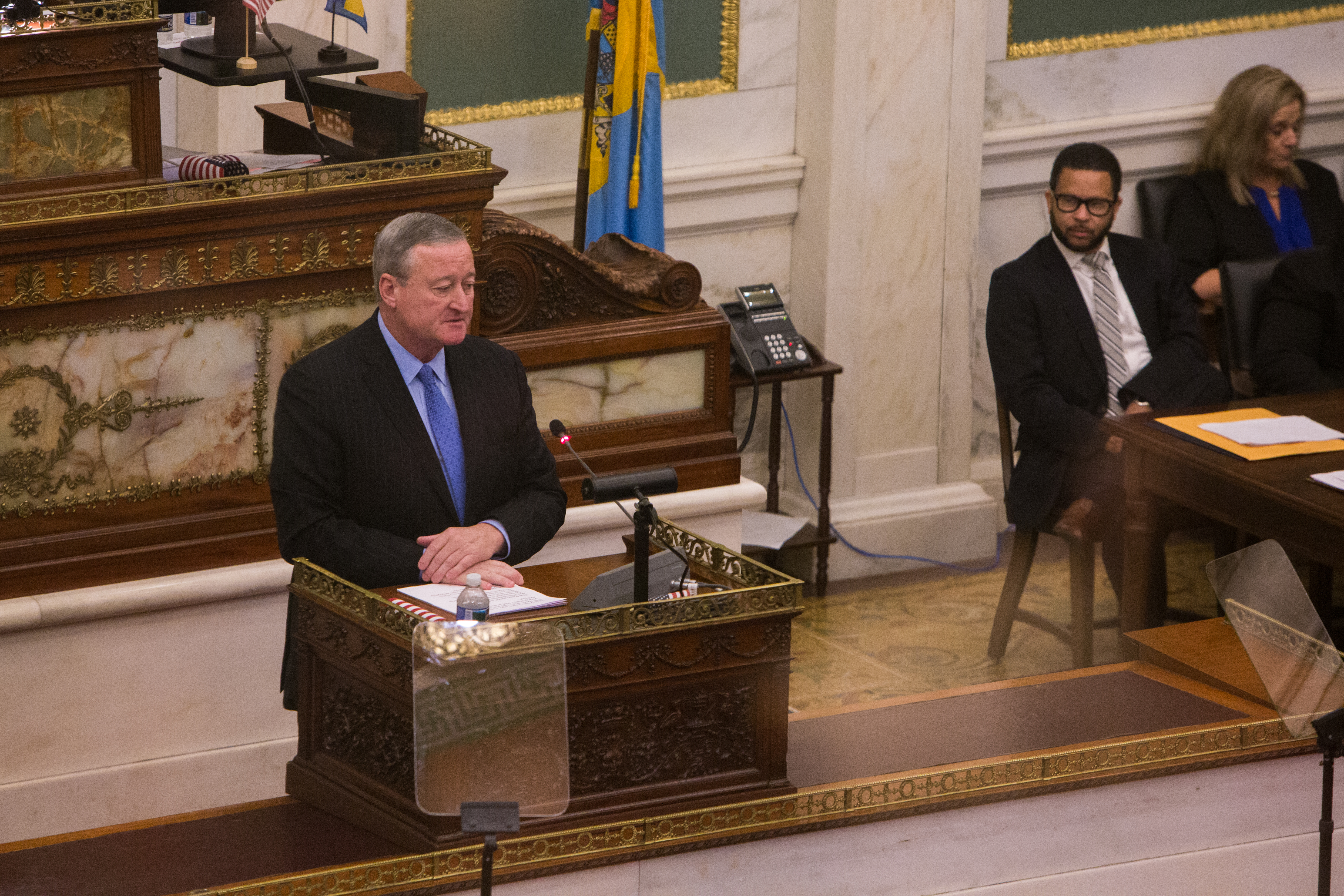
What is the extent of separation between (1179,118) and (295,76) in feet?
13.2

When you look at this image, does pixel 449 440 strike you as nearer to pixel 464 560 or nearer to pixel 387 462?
pixel 387 462

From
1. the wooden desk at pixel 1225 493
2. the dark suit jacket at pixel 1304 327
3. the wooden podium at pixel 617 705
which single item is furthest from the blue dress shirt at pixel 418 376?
the dark suit jacket at pixel 1304 327

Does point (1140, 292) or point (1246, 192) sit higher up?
point (1246, 192)

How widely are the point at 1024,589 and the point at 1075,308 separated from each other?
105cm

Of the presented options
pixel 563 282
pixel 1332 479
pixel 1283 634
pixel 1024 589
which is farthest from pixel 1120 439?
pixel 1283 634

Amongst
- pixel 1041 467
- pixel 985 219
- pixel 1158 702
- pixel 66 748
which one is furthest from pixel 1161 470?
pixel 66 748

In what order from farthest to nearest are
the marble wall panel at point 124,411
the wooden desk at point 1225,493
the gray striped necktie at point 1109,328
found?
the gray striped necktie at point 1109,328 → the wooden desk at point 1225,493 → the marble wall panel at point 124,411

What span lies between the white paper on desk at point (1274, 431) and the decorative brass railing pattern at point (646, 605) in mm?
2304

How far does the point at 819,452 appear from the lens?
709cm

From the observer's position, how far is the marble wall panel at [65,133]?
4.48m

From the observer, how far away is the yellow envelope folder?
5336 mm

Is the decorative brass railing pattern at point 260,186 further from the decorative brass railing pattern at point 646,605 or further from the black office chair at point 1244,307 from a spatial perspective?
the black office chair at point 1244,307

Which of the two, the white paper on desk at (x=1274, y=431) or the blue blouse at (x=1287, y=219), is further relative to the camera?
the blue blouse at (x=1287, y=219)

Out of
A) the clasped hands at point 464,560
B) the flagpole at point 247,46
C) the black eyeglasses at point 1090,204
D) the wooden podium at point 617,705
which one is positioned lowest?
the wooden podium at point 617,705
